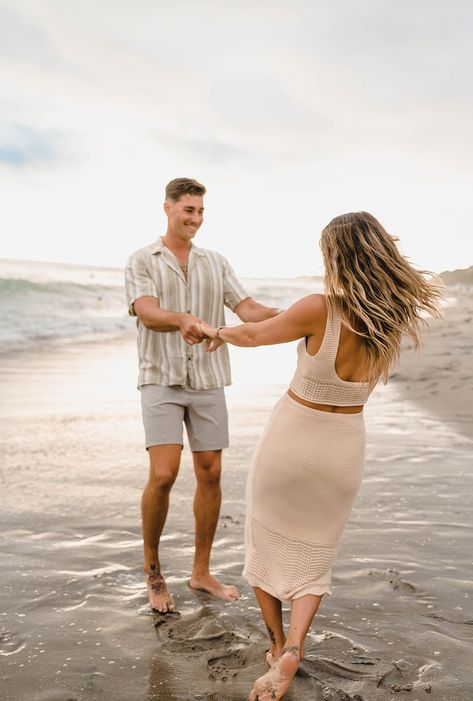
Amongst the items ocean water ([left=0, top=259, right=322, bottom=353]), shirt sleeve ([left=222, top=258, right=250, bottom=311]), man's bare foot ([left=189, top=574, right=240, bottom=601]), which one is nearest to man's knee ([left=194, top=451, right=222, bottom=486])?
man's bare foot ([left=189, top=574, right=240, bottom=601])

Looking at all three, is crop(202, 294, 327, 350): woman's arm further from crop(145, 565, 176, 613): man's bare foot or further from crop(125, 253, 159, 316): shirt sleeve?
crop(145, 565, 176, 613): man's bare foot

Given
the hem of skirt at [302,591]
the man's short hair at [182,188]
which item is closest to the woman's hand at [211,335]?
the man's short hair at [182,188]

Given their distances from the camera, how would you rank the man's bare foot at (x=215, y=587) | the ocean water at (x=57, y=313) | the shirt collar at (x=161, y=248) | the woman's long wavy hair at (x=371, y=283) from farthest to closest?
the ocean water at (x=57, y=313) < the shirt collar at (x=161, y=248) < the man's bare foot at (x=215, y=587) < the woman's long wavy hair at (x=371, y=283)

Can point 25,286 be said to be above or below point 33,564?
above

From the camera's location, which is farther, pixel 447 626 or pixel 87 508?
pixel 87 508

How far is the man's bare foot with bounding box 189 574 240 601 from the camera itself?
14.1ft

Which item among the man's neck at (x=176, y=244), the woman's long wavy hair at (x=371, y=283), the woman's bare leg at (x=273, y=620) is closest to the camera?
the woman's long wavy hair at (x=371, y=283)

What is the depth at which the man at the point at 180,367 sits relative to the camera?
438 cm

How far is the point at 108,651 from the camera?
358cm

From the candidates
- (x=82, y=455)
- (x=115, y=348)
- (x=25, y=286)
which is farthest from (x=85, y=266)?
(x=82, y=455)

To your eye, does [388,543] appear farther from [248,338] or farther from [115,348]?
[115,348]

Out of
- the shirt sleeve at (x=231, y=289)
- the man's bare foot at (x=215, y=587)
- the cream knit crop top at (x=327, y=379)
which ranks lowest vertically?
the man's bare foot at (x=215, y=587)

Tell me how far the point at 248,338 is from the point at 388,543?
7.47 ft

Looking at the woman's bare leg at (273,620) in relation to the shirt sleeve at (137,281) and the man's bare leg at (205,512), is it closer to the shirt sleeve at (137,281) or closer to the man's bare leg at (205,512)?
the man's bare leg at (205,512)
